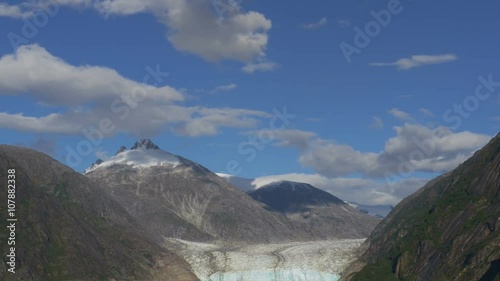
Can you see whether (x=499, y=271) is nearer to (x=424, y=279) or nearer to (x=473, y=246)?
(x=473, y=246)

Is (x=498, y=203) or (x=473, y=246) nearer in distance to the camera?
(x=473, y=246)

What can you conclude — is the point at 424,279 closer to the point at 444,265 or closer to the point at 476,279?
the point at 444,265

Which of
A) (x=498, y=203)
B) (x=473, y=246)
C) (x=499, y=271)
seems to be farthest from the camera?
(x=498, y=203)

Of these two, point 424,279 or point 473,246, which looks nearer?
point 473,246

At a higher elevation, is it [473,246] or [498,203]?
[498,203]

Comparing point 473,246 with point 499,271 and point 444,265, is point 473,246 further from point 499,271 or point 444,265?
point 499,271

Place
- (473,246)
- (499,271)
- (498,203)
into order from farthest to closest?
(498,203) → (473,246) → (499,271)

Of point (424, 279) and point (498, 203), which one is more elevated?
point (498, 203)

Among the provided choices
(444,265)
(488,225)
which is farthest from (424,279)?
(488,225)

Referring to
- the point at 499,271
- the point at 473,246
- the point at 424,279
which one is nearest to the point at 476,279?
the point at 499,271
